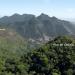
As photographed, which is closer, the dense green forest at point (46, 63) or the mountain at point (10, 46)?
the dense green forest at point (46, 63)

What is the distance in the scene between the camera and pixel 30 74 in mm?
43781

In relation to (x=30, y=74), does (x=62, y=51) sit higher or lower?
higher

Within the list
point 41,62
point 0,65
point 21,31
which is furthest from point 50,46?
point 21,31

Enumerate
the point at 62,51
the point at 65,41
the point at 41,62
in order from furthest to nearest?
the point at 65,41, the point at 62,51, the point at 41,62

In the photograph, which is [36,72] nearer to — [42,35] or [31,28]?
[42,35]

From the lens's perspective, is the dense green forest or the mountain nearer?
the dense green forest

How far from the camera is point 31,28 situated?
196125 millimetres

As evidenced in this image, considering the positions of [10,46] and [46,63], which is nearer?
[46,63]

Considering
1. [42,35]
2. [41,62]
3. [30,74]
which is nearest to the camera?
[30,74]

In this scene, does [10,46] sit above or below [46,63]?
above

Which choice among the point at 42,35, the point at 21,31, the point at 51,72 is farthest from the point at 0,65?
the point at 21,31

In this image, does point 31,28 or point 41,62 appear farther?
point 31,28

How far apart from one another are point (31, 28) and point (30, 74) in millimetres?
152865

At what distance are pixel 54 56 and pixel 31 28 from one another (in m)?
147
